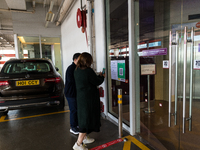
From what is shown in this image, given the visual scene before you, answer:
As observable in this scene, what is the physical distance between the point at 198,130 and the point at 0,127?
402 centimetres

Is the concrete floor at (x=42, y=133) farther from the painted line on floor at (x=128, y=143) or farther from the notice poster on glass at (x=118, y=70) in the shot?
the notice poster on glass at (x=118, y=70)

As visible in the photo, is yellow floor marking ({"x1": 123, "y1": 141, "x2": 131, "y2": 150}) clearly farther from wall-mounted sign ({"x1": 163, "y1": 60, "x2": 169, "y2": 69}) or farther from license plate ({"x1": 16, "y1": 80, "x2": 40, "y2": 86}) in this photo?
license plate ({"x1": 16, "y1": 80, "x2": 40, "y2": 86})

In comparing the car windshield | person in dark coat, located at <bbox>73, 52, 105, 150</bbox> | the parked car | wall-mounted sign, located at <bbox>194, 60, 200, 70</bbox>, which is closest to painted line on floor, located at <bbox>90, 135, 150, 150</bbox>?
person in dark coat, located at <bbox>73, 52, 105, 150</bbox>

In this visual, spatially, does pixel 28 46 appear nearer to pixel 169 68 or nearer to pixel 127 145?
pixel 127 145

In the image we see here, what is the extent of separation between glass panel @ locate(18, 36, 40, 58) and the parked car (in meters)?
5.21

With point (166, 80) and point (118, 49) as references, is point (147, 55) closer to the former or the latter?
point (166, 80)

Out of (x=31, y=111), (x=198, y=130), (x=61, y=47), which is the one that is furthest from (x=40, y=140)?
(x=61, y=47)

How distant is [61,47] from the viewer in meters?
9.02

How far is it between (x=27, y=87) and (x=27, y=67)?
775 millimetres

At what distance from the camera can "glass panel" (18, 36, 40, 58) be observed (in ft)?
27.3

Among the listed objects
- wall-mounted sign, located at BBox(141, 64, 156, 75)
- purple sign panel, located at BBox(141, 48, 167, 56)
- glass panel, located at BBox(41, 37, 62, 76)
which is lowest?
wall-mounted sign, located at BBox(141, 64, 156, 75)

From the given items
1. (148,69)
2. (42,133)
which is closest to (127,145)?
(148,69)

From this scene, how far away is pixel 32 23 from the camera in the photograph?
27.0ft

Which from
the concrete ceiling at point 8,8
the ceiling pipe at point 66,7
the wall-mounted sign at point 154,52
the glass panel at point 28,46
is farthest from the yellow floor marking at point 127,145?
the glass panel at point 28,46
